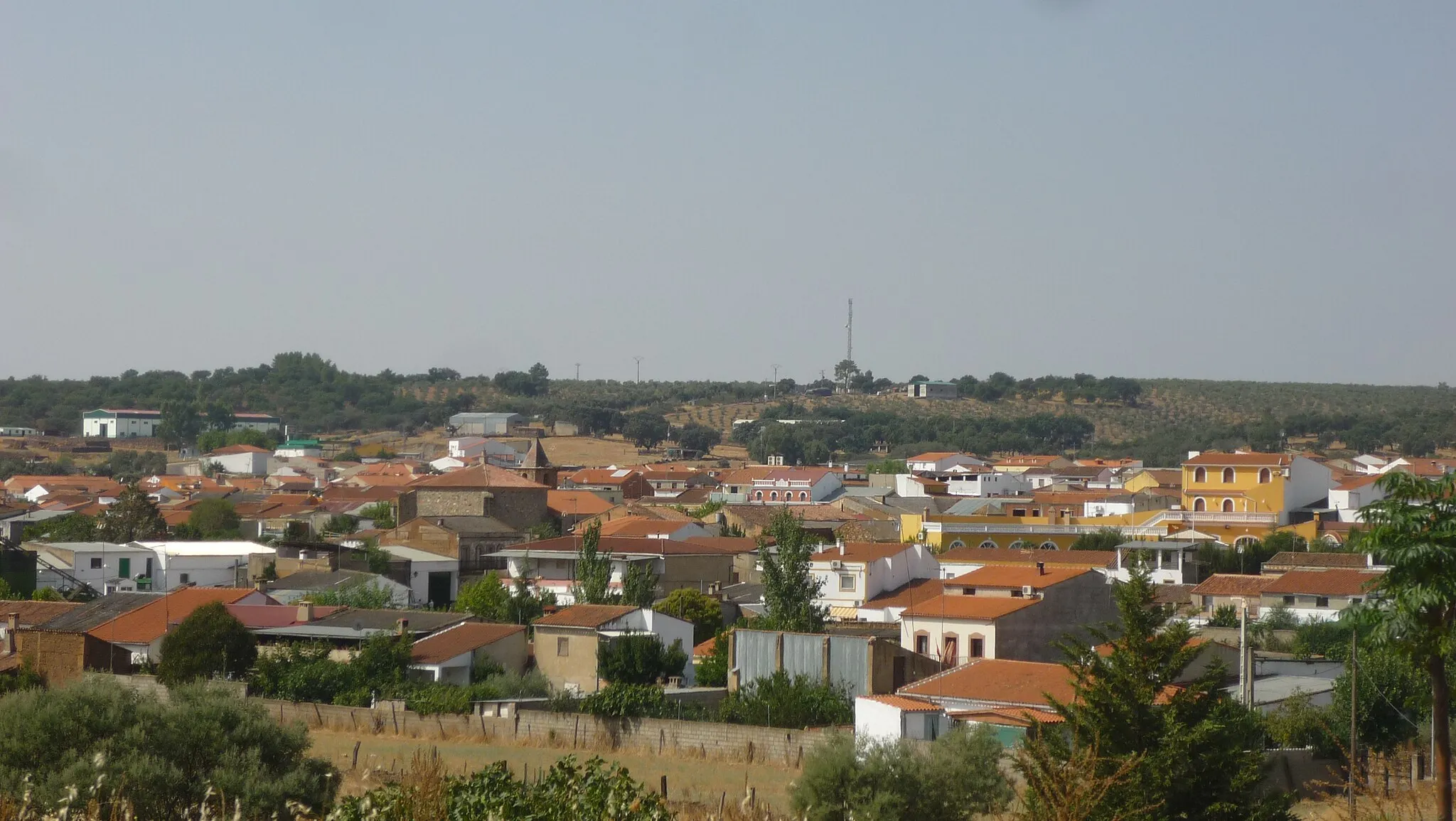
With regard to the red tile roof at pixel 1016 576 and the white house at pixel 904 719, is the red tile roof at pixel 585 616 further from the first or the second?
the white house at pixel 904 719

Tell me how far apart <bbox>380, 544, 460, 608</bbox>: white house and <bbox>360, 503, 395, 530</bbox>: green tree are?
1136 centimetres

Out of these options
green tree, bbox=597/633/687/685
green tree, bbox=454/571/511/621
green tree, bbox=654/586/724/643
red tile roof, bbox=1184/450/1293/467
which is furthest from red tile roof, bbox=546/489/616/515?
green tree, bbox=597/633/687/685

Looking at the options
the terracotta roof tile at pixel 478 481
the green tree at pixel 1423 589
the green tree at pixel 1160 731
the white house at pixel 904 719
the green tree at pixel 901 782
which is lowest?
the white house at pixel 904 719

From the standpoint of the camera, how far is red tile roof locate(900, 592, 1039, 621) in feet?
107

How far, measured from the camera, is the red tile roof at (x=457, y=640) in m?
32.3

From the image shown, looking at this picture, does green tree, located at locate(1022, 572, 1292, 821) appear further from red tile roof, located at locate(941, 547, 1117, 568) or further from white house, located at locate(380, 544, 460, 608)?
white house, located at locate(380, 544, 460, 608)

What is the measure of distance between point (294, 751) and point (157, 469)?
108071 millimetres

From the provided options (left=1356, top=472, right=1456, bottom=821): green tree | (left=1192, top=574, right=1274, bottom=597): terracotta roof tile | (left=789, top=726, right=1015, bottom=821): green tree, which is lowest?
(left=1192, top=574, right=1274, bottom=597): terracotta roof tile

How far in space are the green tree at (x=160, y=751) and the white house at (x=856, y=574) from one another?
24712 mm

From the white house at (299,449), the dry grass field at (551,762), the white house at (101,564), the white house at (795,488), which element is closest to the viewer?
the dry grass field at (551,762)

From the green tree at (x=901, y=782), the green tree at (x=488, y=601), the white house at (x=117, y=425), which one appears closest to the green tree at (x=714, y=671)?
the green tree at (x=488, y=601)

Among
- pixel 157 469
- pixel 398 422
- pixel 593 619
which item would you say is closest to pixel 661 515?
pixel 593 619

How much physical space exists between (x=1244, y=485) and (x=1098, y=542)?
10.8 meters

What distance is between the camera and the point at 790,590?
121ft
